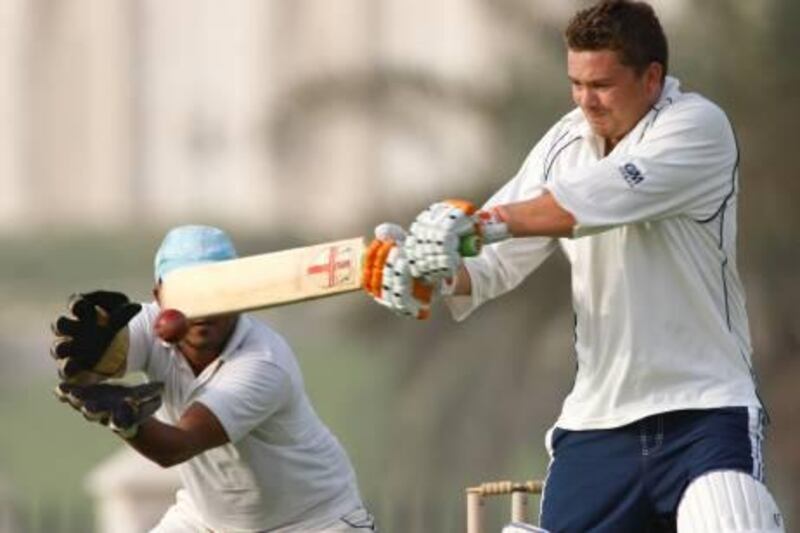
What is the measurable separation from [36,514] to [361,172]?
224 cm

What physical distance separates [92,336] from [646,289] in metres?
1.17

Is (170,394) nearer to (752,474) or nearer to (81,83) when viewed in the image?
(752,474)

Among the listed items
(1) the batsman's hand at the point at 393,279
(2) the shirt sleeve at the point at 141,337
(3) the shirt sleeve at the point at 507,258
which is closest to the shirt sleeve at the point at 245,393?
(2) the shirt sleeve at the point at 141,337

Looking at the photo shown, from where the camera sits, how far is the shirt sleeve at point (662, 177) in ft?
17.1

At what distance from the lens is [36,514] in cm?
1245

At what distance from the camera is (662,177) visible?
5.25 meters

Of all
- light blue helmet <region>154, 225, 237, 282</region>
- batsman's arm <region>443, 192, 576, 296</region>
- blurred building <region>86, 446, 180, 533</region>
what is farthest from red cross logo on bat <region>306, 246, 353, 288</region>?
blurred building <region>86, 446, 180, 533</region>

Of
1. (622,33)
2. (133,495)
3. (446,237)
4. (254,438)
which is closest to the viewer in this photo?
(446,237)

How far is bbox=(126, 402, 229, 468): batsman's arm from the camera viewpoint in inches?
232

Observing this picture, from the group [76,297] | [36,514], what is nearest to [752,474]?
[76,297]

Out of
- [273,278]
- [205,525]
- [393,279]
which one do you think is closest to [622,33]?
[393,279]

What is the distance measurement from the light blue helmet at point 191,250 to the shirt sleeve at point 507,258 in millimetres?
785

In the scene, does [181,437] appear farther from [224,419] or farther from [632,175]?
[632,175]

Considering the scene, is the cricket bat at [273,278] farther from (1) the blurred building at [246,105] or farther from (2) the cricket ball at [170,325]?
(1) the blurred building at [246,105]
